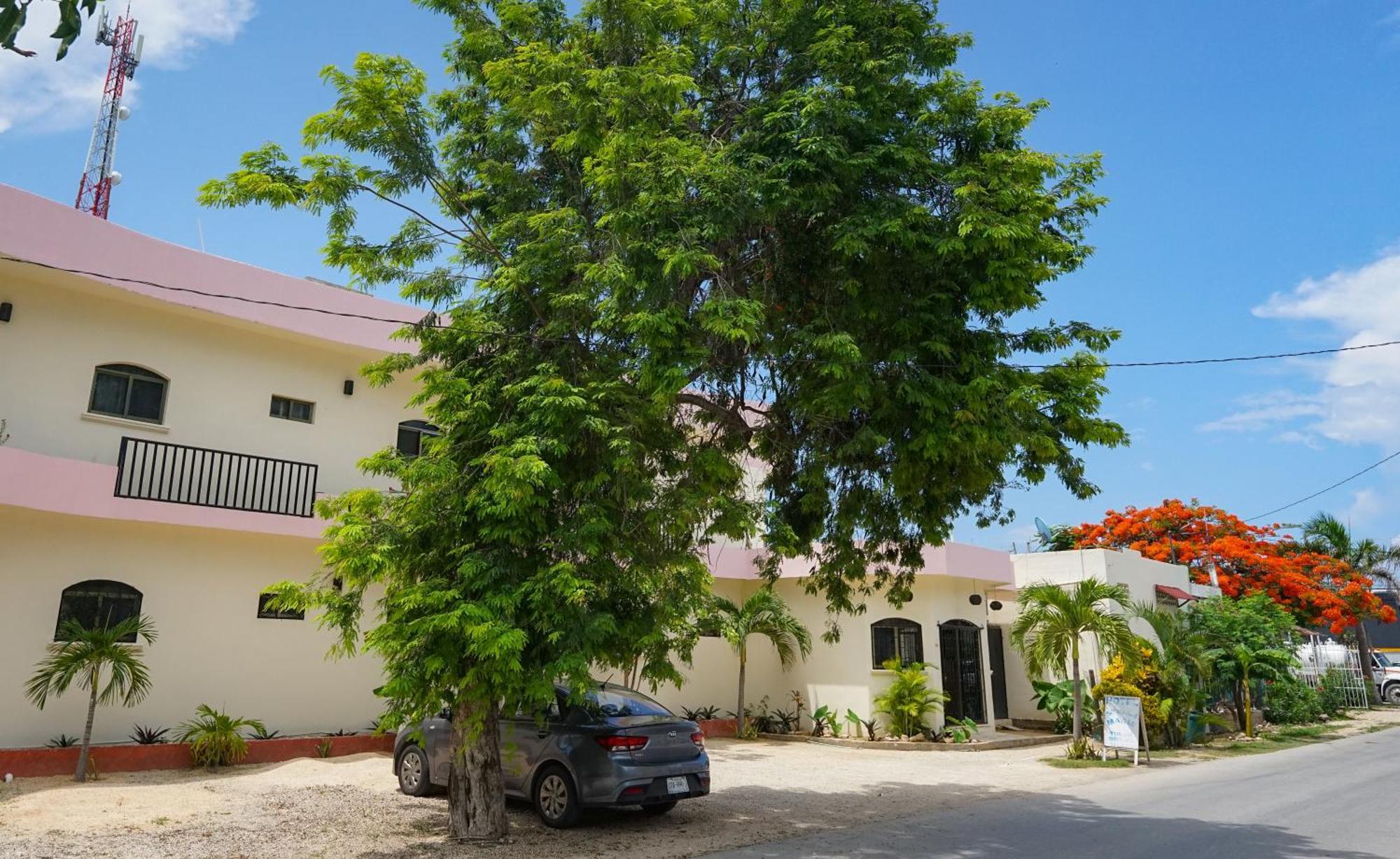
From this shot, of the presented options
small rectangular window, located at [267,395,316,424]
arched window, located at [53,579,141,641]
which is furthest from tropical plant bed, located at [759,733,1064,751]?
arched window, located at [53,579,141,641]

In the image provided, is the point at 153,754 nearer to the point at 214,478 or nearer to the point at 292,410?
the point at 214,478

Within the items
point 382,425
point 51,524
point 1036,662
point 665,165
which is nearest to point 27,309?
point 51,524

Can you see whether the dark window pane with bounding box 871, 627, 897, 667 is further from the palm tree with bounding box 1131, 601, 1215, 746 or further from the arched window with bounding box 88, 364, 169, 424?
the arched window with bounding box 88, 364, 169, 424

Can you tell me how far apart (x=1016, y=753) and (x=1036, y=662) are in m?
2.34

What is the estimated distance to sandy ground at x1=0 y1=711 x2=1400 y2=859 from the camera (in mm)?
8188

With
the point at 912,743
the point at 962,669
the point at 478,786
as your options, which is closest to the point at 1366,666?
the point at 962,669

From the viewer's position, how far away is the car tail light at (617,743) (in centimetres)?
908

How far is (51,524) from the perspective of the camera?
11.9 metres

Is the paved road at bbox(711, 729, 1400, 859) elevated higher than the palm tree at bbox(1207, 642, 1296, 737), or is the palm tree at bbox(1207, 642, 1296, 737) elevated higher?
the palm tree at bbox(1207, 642, 1296, 737)

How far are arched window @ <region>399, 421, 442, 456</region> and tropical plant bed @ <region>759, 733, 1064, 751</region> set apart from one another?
9.74 m

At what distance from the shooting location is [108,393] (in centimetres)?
1272

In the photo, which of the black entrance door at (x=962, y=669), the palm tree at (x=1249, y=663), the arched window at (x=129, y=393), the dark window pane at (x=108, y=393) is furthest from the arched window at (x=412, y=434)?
the palm tree at (x=1249, y=663)

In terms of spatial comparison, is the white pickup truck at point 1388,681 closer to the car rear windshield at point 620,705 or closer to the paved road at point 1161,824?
the paved road at point 1161,824

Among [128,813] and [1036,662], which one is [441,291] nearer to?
[128,813]
